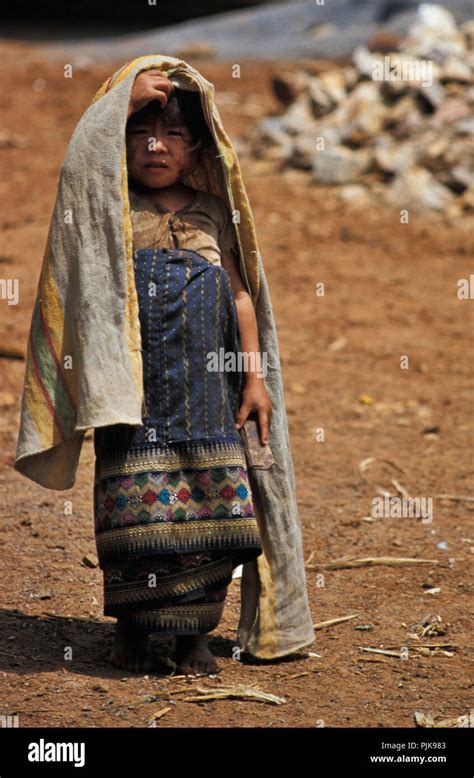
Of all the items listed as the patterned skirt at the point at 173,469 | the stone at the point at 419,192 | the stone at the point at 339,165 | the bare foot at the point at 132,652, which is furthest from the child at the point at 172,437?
the stone at the point at 339,165

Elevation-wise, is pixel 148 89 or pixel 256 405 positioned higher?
pixel 148 89

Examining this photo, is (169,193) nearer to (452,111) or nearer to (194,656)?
(194,656)

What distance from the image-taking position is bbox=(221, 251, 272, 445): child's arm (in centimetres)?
335

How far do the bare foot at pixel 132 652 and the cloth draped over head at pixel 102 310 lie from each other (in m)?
0.43

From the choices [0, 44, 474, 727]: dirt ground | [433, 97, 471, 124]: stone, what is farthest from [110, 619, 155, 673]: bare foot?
[433, 97, 471, 124]: stone

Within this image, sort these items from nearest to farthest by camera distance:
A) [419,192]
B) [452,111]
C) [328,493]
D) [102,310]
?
[102,310] < [328,493] < [419,192] < [452,111]

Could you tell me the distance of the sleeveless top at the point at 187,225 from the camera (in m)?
3.25

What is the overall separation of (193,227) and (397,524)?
217cm

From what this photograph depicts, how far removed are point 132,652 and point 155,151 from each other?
1451mm

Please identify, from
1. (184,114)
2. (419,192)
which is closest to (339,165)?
(419,192)

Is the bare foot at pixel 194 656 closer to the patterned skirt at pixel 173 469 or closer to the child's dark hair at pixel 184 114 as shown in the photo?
the patterned skirt at pixel 173 469

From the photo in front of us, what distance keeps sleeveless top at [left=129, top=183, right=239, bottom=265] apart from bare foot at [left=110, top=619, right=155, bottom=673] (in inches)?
43.8

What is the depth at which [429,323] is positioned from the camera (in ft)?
27.0

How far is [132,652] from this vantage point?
11.2ft
